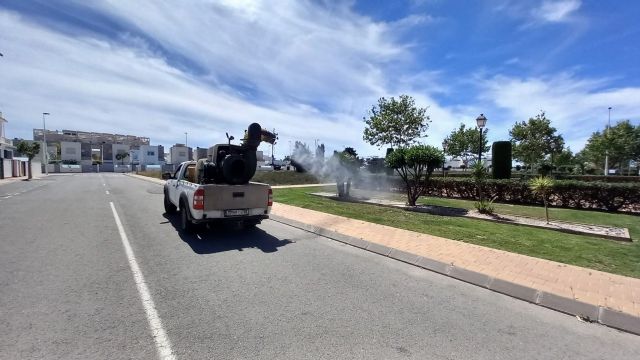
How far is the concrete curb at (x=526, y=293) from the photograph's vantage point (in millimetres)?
3947

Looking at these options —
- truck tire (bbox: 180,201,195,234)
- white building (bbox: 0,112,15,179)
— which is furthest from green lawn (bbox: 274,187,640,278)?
white building (bbox: 0,112,15,179)

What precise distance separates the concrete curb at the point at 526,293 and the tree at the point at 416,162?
636 centimetres

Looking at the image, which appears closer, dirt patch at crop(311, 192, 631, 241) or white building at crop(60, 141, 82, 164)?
dirt patch at crop(311, 192, 631, 241)

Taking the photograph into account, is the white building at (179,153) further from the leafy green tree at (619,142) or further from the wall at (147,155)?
the leafy green tree at (619,142)

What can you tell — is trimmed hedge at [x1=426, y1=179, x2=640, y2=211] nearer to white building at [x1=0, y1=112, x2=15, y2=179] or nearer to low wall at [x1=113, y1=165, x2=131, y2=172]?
white building at [x1=0, y1=112, x2=15, y2=179]

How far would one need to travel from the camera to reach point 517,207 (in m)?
12.6

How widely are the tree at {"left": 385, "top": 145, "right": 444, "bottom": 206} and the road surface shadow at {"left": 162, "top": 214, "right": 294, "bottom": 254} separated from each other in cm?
671

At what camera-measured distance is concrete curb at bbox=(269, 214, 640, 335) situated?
13.0ft

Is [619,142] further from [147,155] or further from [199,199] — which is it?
[147,155]

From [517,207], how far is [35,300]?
1389 centimetres

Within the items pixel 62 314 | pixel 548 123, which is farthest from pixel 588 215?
pixel 548 123

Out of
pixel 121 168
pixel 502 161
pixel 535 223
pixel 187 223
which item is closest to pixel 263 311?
pixel 187 223

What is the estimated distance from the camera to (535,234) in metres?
8.10

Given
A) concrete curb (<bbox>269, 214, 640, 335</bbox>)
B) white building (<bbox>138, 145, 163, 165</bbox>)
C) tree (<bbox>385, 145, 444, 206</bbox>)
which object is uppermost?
white building (<bbox>138, 145, 163, 165</bbox>)
